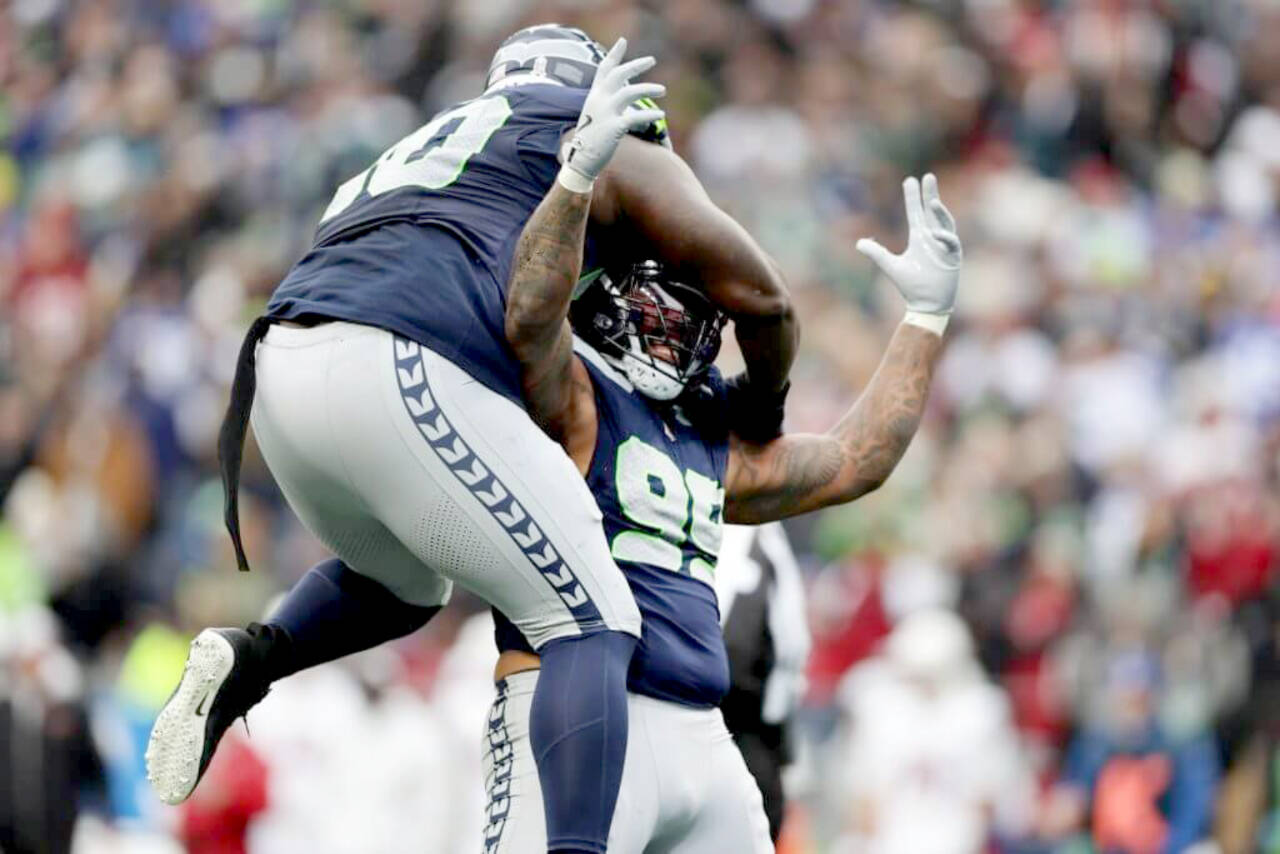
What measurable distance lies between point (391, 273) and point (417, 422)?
0.31 m

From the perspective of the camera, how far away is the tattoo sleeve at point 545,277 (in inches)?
181

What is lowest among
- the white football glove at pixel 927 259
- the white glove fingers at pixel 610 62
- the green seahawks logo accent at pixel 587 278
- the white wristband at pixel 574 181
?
the white football glove at pixel 927 259

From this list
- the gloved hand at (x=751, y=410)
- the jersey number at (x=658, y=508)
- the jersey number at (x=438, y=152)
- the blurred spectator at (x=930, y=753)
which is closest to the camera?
the jersey number at (x=438, y=152)

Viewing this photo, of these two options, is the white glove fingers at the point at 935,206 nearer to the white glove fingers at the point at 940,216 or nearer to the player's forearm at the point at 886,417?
the white glove fingers at the point at 940,216

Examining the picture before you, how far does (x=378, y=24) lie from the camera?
15461 millimetres

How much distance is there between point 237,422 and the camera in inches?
195

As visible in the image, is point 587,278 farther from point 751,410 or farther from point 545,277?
point 751,410

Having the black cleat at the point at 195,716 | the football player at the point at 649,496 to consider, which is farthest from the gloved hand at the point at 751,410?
the black cleat at the point at 195,716

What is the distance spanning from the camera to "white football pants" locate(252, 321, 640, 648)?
458 centimetres

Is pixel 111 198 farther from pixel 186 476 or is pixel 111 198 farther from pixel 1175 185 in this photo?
pixel 1175 185

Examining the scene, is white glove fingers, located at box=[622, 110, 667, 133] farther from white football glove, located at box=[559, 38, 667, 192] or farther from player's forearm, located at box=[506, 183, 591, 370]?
player's forearm, located at box=[506, 183, 591, 370]

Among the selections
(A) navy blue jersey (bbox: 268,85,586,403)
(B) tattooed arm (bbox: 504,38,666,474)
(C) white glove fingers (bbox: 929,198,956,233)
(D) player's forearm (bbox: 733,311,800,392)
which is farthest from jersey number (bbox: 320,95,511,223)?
(C) white glove fingers (bbox: 929,198,956,233)

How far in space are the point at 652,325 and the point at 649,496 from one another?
1.17 ft

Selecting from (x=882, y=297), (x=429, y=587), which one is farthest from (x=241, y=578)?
(x=429, y=587)
